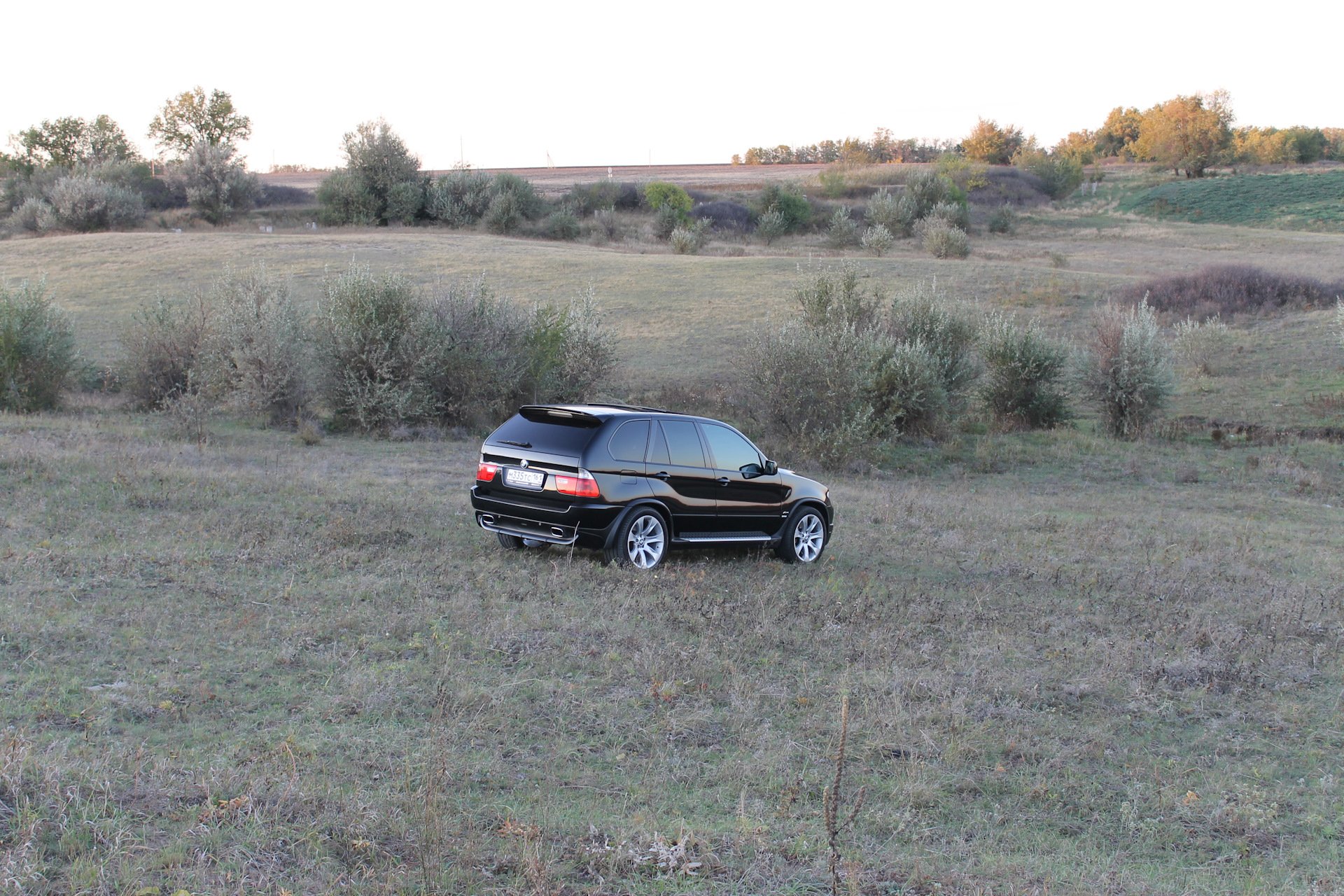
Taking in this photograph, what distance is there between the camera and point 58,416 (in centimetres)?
1783

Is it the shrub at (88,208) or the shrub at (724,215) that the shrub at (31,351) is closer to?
the shrub at (88,208)

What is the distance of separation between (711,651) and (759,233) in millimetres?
52740

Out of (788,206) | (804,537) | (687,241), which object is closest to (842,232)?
(788,206)

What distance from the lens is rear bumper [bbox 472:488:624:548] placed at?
8.43 m

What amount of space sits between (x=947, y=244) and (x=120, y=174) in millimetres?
46053

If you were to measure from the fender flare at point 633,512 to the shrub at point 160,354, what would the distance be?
14785 mm

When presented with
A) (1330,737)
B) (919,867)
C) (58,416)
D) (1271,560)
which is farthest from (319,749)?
(58,416)

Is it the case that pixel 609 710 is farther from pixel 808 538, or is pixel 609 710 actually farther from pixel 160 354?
pixel 160 354

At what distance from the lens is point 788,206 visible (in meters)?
60.1

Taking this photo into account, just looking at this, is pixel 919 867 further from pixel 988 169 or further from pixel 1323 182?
pixel 1323 182

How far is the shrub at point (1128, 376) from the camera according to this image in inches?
919

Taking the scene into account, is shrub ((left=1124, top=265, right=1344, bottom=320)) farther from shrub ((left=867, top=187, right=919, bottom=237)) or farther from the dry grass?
the dry grass

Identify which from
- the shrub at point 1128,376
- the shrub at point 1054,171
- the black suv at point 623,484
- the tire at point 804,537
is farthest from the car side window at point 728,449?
the shrub at point 1054,171

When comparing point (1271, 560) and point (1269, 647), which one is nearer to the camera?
point (1269, 647)
